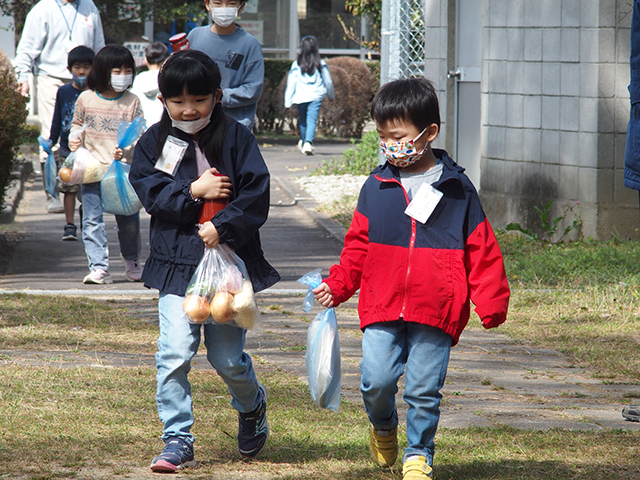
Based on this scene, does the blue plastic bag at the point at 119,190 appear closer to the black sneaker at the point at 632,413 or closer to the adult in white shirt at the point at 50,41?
the adult in white shirt at the point at 50,41

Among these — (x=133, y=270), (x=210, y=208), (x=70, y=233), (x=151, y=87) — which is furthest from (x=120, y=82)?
(x=210, y=208)

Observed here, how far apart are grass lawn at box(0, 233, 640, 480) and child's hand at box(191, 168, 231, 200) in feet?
3.27

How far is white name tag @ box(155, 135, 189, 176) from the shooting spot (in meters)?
3.60

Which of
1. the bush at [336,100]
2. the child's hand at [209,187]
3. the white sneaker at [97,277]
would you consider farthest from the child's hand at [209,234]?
the bush at [336,100]

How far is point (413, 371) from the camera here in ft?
11.0

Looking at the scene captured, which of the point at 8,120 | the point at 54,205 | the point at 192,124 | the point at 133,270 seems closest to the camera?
the point at 192,124

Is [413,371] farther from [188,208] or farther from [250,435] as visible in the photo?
[188,208]

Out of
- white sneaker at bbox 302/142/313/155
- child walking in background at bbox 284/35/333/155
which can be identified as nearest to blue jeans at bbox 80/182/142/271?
child walking in background at bbox 284/35/333/155

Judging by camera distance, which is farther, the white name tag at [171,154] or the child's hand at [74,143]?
the child's hand at [74,143]

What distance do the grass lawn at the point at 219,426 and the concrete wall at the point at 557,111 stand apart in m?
2.31

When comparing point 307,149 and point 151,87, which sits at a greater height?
point 151,87

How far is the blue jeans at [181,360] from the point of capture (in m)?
3.52

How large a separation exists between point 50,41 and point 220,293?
770 cm

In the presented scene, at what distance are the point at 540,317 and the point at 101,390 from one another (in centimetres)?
314
